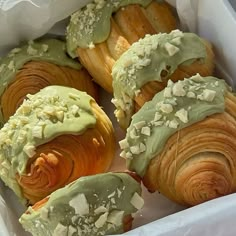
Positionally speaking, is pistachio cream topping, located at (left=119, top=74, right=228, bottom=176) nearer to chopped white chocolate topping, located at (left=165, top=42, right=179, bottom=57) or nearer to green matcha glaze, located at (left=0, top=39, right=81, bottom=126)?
chopped white chocolate topping, located at (left=165, top=42, right=179, bottom=57)

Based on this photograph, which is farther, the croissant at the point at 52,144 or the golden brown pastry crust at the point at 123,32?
the golden brown pastry crust at the point at 123,32

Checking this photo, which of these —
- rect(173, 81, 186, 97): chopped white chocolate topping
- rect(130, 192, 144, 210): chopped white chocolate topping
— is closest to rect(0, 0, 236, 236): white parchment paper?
rect(130, 192, 144, 210): chopped white chocolate topping

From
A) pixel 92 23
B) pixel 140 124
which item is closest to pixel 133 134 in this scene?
pixel 140 124

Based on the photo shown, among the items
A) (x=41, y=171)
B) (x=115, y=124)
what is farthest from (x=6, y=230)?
(x=115, y=124)

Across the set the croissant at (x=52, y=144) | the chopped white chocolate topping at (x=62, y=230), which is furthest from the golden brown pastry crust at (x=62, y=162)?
the chopped white chocolate topping at (x=62, y=230)

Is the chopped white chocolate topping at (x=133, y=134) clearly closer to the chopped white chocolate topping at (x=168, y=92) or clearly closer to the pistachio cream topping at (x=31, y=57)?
the chopped white chocolate topping at (x=168, y=92)

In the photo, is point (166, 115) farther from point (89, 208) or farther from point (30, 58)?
point (30, 58)
